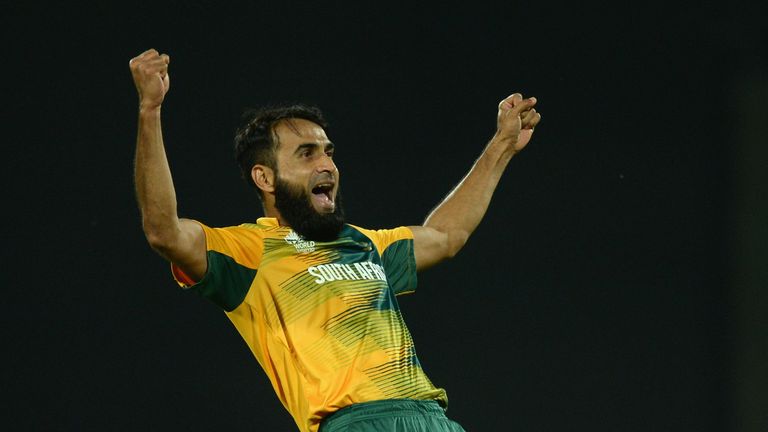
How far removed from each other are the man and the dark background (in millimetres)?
1265

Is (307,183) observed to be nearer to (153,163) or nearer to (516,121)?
A: (153,163)

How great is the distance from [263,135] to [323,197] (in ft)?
0.67

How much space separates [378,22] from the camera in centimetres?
375

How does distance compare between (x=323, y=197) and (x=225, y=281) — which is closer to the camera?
(x=225, y=281)

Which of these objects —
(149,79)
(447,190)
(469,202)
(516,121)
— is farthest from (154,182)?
(447,190)

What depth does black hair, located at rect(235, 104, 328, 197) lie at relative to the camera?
2254mm

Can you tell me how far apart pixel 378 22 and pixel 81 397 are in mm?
1665

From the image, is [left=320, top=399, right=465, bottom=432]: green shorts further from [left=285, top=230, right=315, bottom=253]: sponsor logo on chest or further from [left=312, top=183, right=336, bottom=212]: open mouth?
[left=312, top=183, right=336, bottom=212]: open mouth

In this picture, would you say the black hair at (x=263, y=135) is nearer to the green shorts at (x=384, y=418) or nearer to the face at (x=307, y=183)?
the face at (x=307, y=183)

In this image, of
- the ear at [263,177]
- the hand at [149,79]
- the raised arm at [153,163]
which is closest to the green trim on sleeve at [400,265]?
the ear at [263,177]

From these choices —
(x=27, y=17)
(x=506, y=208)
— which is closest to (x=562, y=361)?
(x=506, y=208)

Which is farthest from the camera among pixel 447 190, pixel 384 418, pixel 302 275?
pixel 447 190

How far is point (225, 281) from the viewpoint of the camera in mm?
1990

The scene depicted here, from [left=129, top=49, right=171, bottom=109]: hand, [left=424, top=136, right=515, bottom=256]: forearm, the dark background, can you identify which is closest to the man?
[left=129, top=49, right=171, bottom=109]: hand
